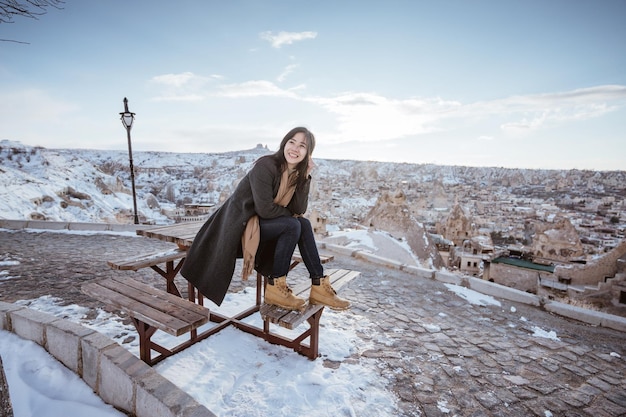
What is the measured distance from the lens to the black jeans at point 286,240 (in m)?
2.73

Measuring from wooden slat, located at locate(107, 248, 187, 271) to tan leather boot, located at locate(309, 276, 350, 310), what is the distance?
1.65m

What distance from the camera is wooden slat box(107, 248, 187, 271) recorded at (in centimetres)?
292

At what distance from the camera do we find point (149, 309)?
7.86 feet

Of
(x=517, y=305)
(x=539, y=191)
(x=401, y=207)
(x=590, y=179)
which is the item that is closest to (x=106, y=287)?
(x=517, y=305)

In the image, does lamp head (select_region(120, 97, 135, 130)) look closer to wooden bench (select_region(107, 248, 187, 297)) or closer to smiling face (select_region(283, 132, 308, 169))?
wooden bench (select_region(107, 248, 187, 297))

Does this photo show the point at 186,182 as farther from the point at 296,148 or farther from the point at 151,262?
the point at 296,148

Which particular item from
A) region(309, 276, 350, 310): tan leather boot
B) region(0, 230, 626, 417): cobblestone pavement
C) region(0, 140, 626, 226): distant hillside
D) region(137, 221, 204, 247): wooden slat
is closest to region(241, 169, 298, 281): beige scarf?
region(309, 276, 350, 310): tan leather boot

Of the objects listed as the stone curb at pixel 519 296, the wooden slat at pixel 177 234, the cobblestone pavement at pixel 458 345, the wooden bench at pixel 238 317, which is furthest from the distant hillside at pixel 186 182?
the stone curb at pixel 519 296

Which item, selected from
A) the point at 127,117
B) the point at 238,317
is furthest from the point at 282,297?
the point at 127,117

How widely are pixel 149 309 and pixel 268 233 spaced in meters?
1.14

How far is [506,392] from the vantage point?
9.28 feet

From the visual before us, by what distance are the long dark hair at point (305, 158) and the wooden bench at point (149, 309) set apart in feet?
4.80

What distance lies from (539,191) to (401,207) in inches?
3932

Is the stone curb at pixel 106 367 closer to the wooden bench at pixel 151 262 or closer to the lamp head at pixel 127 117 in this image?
the wooden bench at pixel 151 262
